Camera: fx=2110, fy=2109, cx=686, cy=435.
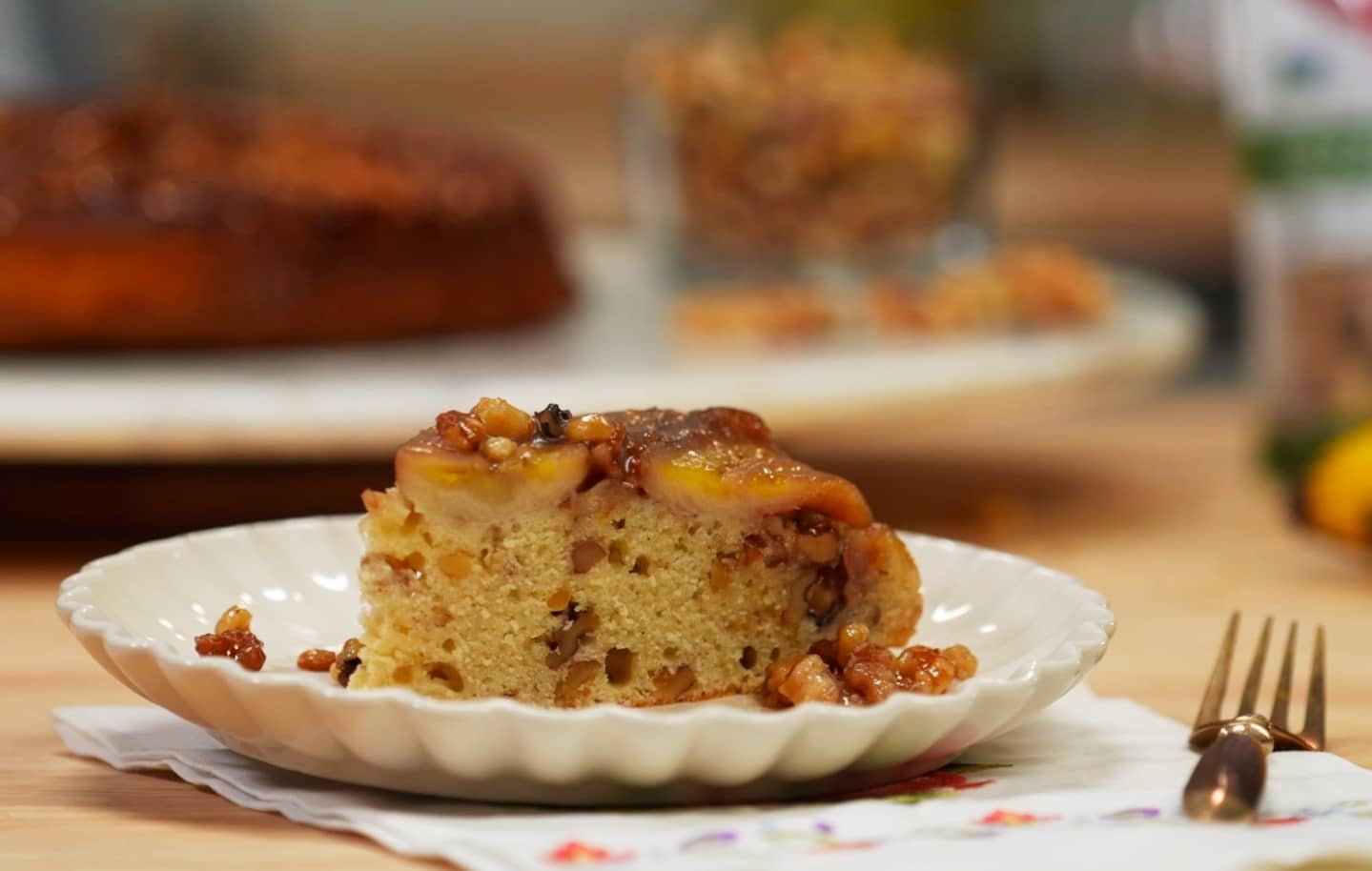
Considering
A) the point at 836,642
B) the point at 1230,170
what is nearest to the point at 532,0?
the point at 1230,170

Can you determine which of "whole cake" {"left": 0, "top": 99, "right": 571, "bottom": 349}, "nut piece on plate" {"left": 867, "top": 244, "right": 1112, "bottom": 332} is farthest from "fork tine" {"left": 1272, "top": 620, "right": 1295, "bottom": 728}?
"whole cake" {"left": 0, "top": 99, "right": 571, "bottom": 349}

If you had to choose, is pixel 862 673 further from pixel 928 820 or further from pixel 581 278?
pixel 581 278

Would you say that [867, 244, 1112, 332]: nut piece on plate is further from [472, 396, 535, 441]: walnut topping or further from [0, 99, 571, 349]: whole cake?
[472, 396, 535, 441]: walnut topping

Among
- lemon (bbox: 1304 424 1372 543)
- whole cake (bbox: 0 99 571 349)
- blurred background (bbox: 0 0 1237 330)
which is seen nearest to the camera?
lemon (bbox: 1304 424 1372 543)

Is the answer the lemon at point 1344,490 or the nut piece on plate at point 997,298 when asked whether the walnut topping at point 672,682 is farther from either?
the nut piece on plate at point 997,298

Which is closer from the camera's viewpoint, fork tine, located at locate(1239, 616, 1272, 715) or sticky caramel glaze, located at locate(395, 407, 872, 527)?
sticky caramel glaze, located at locate(395, 407, 872, 527)

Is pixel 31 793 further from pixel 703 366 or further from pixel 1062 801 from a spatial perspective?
pixel 703 366
